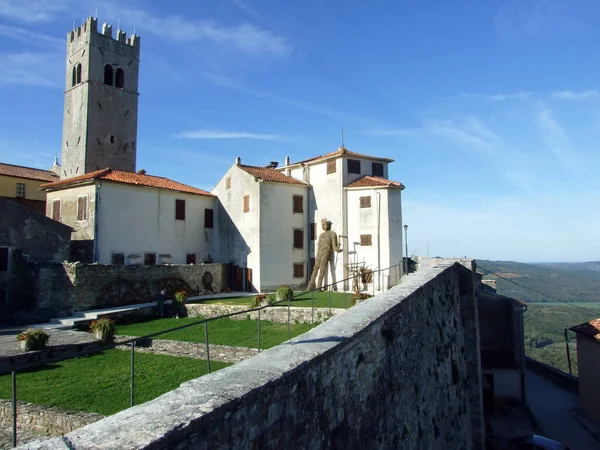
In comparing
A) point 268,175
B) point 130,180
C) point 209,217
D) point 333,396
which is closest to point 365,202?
point 268,175

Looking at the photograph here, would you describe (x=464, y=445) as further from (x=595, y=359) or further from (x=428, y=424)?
(x=595, y=359)

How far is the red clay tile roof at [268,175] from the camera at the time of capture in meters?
31.1

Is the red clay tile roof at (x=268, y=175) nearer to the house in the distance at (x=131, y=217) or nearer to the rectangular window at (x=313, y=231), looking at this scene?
the rectangular window at (x=313, y=231)

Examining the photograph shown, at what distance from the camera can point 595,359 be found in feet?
71.8

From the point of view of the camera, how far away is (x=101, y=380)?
12.4 meters

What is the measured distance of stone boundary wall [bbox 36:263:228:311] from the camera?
22.3 metres

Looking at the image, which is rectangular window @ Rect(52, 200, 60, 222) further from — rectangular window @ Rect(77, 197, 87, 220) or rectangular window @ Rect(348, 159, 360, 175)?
rectangular window @ Rect(348, 159, 360, 175)

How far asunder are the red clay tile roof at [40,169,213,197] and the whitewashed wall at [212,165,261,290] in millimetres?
1748

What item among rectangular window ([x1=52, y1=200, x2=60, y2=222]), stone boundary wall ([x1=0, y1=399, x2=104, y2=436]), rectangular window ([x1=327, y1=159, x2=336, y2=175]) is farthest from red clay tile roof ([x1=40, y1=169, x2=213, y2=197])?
stone boundary wall ([x1=0, y1=399, x2=104, y2=436])

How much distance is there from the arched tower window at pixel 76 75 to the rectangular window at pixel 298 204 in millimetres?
26226

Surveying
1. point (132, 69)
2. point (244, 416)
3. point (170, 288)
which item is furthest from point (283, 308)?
point (132, 69)

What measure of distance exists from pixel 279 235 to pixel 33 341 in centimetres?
1790

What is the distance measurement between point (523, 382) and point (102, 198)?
2535 centimetres

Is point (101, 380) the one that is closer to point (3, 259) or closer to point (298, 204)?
point (3, 259)
